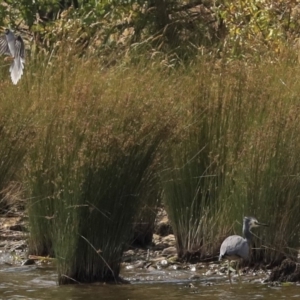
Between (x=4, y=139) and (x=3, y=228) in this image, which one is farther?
(x=3, y=228)

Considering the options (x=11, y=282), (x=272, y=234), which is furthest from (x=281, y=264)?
(x=11, y=282)

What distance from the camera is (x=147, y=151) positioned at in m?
6.93

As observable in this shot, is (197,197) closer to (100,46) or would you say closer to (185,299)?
(185,299)

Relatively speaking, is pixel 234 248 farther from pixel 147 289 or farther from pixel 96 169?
pixel 96 169

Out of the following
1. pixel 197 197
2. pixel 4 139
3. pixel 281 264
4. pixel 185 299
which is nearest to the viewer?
pixel 185 299

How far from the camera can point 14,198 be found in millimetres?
8398

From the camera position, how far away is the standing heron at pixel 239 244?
713 centimetres

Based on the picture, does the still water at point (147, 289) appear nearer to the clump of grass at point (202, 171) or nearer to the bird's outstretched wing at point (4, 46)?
the clump of grass at point (202, 171)

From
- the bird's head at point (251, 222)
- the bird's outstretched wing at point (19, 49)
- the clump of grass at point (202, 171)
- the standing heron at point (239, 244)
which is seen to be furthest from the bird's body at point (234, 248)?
the bird's outstretched wing at point (19, 49)

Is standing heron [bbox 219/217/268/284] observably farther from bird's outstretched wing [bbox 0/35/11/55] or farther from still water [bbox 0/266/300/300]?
bird's outstretched wing [bbox 0/35/11/55]

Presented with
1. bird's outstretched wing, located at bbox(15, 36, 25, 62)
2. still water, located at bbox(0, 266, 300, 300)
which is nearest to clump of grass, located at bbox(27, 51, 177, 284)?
still water, located at bbox(0, 266, 300, 300)

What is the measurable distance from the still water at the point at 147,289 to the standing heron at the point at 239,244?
0.21 metres

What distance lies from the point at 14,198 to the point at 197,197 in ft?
5.09

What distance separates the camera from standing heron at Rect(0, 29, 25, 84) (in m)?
9.19
